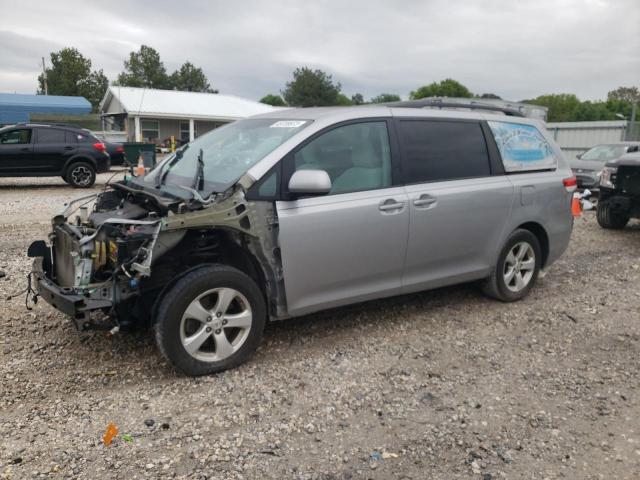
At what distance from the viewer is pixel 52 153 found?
13406 mm

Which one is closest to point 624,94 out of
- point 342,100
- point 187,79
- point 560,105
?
point 560,105

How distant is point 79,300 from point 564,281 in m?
5.17

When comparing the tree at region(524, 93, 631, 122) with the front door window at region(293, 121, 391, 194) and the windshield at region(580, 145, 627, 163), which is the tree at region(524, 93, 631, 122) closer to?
the windshield at region(580, 145, 627, 163)

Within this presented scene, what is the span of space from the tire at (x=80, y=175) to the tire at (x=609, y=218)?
38.5 ft

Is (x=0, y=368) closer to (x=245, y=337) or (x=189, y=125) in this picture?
(x=245, y=337)

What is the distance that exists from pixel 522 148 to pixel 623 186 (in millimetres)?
4178

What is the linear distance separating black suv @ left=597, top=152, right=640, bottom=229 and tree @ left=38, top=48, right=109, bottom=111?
2218 inches

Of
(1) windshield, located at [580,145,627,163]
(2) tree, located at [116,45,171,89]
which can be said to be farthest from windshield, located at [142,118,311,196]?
(2) tree, located at [116,45,171,89]

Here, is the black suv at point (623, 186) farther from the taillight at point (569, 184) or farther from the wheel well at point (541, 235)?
the wheel well at point (541, 235)

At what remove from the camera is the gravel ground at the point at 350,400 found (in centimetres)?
282

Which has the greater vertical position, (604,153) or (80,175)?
(604,153)

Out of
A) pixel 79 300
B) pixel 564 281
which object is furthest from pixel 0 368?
pixel 564 281

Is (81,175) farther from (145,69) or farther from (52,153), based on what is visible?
(145,69)

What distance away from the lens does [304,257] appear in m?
3.76
